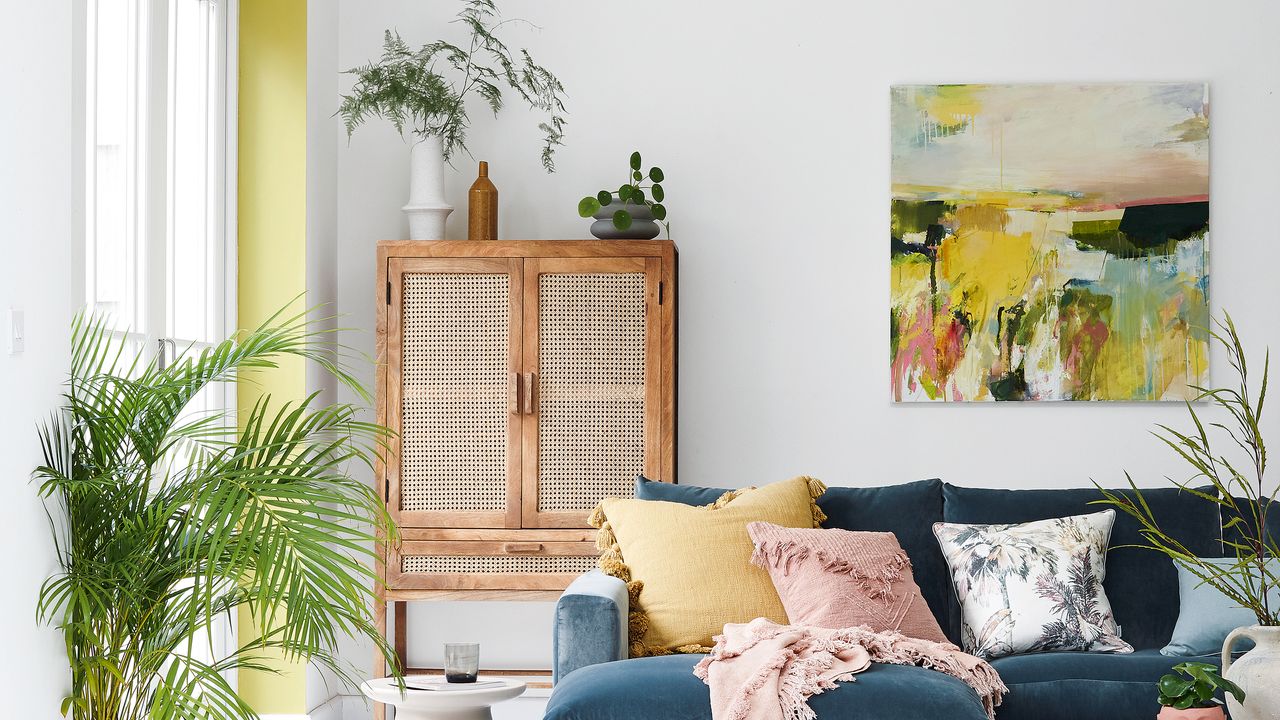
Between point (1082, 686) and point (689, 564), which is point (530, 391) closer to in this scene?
point (689, 564)

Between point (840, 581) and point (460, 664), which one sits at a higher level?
point (840, 581)

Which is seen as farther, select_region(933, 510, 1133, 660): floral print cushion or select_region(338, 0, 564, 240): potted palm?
select_region(338, 0, 564, 240): potted palm

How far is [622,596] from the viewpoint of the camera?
8.69 feet

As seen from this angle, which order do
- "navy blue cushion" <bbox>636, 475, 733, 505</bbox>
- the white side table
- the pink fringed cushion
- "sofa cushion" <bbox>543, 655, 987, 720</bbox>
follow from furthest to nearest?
1. "navy blue cushion" <bbox>636, 475, 733, 505</bbox>
2. the pink fringed cushion
3. the white side table
4. "sofa cushion" <bbox>543, 655, 987, 720</bbox>

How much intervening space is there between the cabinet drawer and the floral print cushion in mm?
1274

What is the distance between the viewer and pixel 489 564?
3764mm

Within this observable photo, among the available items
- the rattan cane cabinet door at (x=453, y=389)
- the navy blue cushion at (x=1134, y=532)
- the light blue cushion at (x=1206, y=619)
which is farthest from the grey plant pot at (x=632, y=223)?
the light blue cushion at (x=1206, y=619)

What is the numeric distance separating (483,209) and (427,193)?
0.67 feet

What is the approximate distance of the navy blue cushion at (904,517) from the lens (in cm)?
303

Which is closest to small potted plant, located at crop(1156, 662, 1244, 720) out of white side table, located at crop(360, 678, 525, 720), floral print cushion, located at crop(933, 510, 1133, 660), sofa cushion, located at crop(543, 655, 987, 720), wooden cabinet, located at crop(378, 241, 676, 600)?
sofa cushion, located at crop(543, 655, 987, 720)

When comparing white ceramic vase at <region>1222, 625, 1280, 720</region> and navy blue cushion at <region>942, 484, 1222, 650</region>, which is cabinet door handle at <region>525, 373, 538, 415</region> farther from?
white ceramic vase at <region>1222, 625, 1280, 720</region>

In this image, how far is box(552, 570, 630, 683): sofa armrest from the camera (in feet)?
8.25

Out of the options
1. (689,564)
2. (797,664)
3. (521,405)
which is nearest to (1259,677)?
(797,664)

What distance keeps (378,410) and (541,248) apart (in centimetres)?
77
